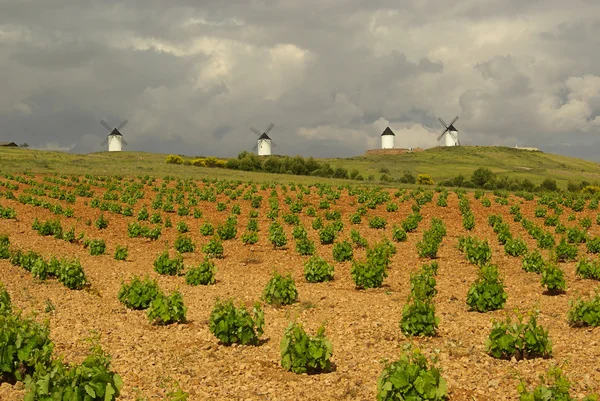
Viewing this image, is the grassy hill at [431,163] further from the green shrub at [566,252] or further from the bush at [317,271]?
the bush at [317,271]

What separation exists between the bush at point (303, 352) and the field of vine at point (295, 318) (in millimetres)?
37

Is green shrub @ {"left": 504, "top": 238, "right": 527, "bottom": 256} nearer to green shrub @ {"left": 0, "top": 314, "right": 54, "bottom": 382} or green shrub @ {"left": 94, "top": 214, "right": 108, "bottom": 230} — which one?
green shrub @ {"left": 0, "top": 314, "right": 54, "bottom": 382}

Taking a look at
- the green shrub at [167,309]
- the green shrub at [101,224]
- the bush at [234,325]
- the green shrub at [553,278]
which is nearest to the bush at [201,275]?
the green shrub at [167,309]

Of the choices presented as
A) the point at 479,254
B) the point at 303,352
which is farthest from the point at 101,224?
the point at 303,352

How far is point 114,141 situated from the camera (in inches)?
6914

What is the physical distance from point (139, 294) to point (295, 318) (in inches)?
335

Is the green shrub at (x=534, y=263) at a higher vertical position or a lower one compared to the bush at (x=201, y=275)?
higher

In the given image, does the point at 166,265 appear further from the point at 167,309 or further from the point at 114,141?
the point at 114,141

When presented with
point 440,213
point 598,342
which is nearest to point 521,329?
point 598,342

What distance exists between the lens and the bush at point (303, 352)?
12.9 m

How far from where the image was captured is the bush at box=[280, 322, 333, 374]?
1291 centimetres

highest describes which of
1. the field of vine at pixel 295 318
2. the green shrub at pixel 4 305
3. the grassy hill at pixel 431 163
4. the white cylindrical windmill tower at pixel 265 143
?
the white cylindrical windmill tower at pixel 265 143

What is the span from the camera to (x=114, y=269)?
2806cm

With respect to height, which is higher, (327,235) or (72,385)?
(72,385)
